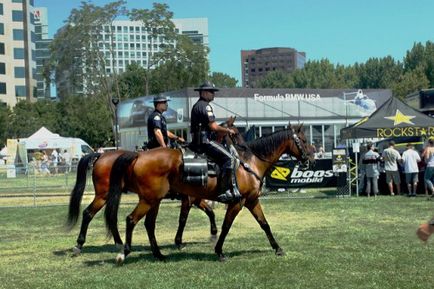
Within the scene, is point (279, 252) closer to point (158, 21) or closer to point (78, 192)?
point (78, 192)

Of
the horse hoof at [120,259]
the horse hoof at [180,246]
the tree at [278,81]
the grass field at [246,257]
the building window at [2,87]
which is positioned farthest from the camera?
the tree at [278,81]

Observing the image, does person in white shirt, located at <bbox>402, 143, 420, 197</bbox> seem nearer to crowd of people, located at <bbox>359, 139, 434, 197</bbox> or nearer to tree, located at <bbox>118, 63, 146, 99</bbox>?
crowd of people, located at <bbox>359, 139, 434, 197</bbox>

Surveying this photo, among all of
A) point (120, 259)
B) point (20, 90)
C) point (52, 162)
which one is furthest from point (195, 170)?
point (20, 90)

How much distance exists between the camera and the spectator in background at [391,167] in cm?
1980

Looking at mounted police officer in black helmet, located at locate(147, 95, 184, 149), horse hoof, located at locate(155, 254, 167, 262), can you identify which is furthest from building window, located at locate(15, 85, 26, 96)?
horse hoof, located at locate(155, 254, 167, 262)

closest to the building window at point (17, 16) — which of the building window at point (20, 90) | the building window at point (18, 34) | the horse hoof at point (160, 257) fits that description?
the building window at point (18, 34)

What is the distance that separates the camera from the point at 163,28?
55.5 m

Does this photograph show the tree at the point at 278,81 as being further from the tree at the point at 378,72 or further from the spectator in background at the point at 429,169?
the spectator in background at the point at 429,169

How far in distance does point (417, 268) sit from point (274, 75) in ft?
374

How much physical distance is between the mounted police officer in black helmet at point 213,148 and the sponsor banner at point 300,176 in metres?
11.5

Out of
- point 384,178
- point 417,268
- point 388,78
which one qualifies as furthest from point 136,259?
point 388,78

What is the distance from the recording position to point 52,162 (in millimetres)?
29016

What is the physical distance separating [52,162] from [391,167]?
1640cm

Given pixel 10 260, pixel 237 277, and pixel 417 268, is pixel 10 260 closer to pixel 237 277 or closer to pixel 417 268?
pixel 237 277
